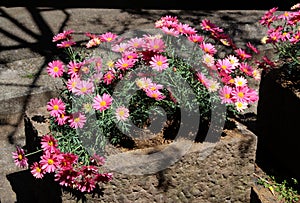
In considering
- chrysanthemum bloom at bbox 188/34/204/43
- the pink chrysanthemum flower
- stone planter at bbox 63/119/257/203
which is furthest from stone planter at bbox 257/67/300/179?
chrysanthemum bloom at bbox 188/34/204/43

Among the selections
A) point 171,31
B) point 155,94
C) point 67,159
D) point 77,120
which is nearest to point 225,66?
point 171,31

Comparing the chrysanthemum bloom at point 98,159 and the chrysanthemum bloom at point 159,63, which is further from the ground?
the chrysanthemum bloom at point 159,63

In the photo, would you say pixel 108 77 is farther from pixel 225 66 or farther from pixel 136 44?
pixel 225 66

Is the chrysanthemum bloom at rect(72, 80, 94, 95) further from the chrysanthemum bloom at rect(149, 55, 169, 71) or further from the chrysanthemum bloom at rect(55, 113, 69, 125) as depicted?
the chrysanthemum bloom at rect(149, 55, 169, 71)

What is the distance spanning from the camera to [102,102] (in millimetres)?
2471

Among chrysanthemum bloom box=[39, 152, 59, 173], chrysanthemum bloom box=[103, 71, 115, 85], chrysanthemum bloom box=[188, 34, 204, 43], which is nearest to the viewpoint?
chrysanthemum bloom box=[39, 152, 59, 173]

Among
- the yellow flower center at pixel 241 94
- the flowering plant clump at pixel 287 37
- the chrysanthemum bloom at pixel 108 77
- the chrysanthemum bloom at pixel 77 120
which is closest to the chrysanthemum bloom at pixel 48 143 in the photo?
the chrysanthemum bloom at pixel 77 120

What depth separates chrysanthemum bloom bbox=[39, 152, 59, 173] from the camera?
93.4 inches

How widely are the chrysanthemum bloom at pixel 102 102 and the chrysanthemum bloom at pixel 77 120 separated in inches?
3.6

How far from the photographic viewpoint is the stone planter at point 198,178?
2529mm

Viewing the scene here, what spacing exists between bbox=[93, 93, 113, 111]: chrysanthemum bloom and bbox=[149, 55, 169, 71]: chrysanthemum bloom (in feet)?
0.87

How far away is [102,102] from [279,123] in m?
1.39

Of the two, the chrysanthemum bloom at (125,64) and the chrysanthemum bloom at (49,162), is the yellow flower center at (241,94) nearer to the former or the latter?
the chrysanthemum bloom at (125,64)

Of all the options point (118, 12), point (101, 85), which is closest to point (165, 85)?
point (101, 85)
